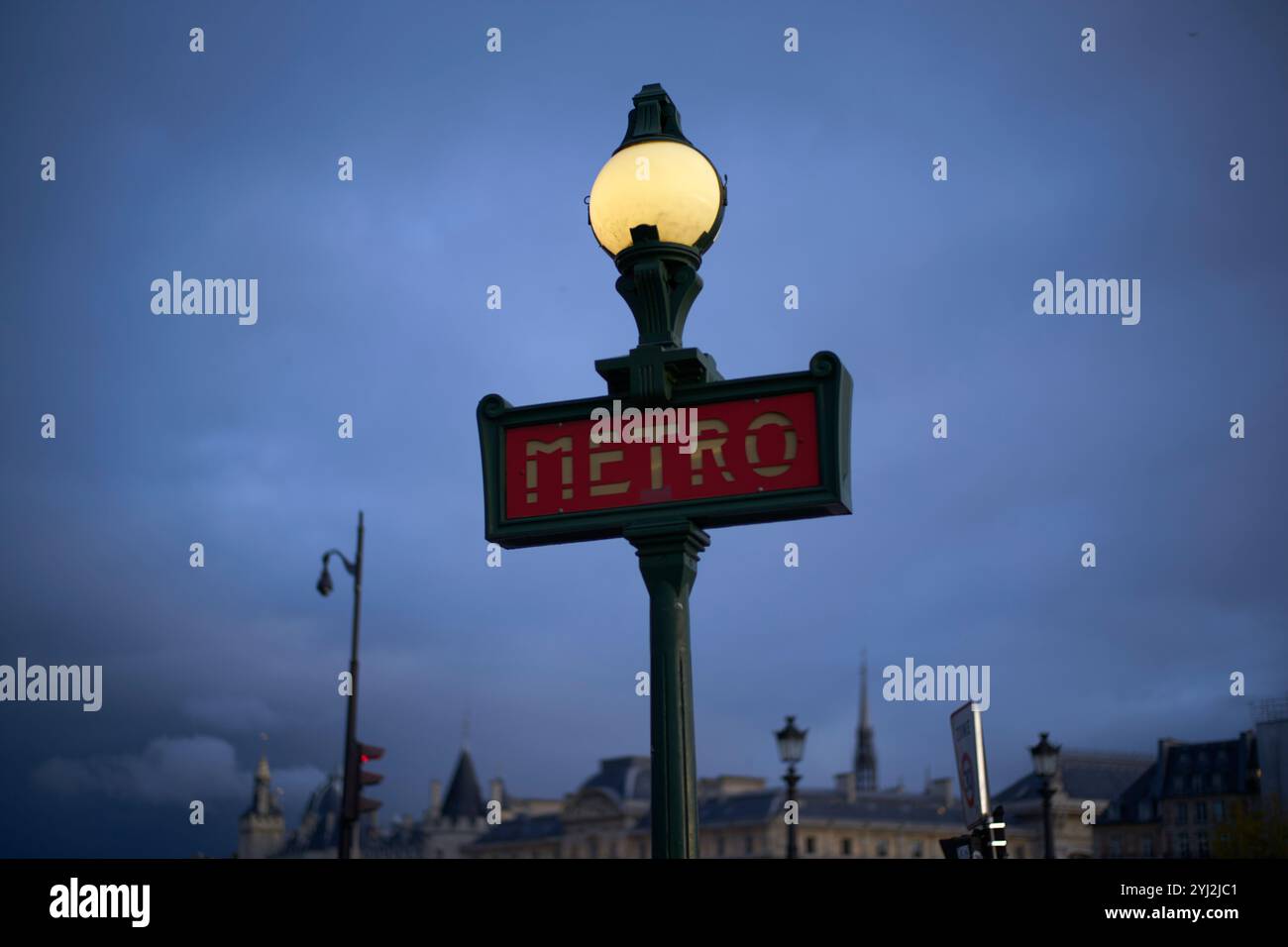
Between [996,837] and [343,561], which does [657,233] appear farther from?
[343,561]

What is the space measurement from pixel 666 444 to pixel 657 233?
33.4 inches

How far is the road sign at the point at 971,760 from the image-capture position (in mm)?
7723

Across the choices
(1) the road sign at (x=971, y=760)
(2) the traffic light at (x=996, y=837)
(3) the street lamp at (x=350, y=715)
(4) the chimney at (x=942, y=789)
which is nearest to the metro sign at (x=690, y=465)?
(1) the road sign at (x=971, y=760)

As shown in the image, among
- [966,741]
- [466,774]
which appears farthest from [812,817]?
[966,741]

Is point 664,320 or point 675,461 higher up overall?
point 664,320

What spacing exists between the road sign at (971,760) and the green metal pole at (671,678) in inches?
98.2

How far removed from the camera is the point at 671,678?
561 cm

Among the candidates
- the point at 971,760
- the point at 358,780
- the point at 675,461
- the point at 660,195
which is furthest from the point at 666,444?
the point at 358,780

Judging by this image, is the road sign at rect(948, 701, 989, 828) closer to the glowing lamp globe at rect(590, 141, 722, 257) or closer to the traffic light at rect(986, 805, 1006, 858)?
the traffic light at rect(986, 805, 1006, 858)

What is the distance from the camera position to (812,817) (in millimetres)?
127500

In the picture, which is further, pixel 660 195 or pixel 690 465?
pixel 660 195

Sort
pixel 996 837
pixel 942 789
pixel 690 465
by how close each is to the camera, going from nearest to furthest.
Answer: pixel 690 465, pixel 996 837, pixel 942 789
